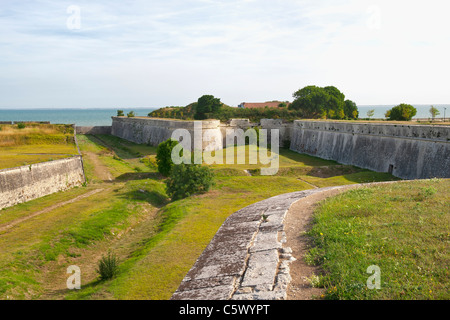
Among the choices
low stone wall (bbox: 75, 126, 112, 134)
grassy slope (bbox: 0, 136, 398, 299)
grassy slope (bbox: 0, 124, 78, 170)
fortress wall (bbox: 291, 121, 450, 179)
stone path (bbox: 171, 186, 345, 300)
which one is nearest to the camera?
stone path (bbox: 171, 186, 345, 300)

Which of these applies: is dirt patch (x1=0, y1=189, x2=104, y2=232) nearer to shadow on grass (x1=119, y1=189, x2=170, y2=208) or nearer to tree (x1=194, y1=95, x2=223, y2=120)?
shadow on grass (x1=119, y1=189, x2=170, y2=208)

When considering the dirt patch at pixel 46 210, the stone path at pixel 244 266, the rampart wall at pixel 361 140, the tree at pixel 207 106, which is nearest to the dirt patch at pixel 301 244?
the stone path at pixel 244 266

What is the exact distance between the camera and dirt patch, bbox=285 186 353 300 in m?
6.23

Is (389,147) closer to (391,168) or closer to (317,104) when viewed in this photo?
(391,168)

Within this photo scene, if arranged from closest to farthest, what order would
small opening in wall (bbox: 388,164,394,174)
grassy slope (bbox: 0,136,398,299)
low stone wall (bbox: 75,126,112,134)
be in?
1. grassy slope (bbox: 0,136,398,299)
2. small opening in wall (bbox: 388,164,394,174)
3. low stone wall (bbox: 75,126,112,134)

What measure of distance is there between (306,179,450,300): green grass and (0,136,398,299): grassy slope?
431 cm

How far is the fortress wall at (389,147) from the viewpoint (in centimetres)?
2070

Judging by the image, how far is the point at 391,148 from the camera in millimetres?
25016

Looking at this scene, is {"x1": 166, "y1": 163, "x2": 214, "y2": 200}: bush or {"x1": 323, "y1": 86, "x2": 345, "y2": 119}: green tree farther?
{"x1": 323, "y1": 86, "x2": 345, "y2": 119}: green tree

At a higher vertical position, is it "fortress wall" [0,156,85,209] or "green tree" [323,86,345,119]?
"green tree" [323,86,345,119]

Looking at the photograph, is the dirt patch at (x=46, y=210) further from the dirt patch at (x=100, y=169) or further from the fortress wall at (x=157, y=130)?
the fortress wall at (x=157, y=130)

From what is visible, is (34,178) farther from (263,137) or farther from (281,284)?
(263,137)

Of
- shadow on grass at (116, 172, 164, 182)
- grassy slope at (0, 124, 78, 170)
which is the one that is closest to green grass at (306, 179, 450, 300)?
shadow on grass at (116, 172, 164, 182)
